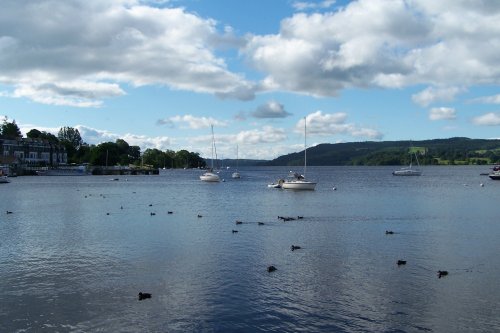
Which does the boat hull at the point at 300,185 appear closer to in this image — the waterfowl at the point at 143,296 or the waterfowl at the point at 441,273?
the waterfowl at the point at 441,273

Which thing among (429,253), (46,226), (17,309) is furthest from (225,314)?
(46,226)

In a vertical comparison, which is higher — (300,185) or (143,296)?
(300,185)

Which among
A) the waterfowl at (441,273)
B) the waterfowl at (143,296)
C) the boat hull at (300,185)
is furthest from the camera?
the boat hull at (300,185)

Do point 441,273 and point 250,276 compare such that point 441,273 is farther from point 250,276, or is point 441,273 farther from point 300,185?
point 300,185

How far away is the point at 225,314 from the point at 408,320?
8183mm

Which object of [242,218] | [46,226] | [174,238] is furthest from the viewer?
[242,218]

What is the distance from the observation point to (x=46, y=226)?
5331cm

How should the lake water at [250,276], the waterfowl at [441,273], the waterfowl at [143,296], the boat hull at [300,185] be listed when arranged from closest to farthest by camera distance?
Answer: the lake water at [250,276] → the waterfowl at [143,296] → the waterfowl at [441,273] → the boat hull at [300,185]

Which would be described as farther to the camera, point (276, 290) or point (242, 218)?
point (242, 218)

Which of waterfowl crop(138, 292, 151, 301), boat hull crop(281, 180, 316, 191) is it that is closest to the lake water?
waterfowl crop(138, 292, 151, 301)

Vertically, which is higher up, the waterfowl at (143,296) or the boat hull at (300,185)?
the boat hull at (300,185)

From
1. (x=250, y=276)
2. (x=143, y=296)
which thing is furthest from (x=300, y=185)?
(x=143, y=296)

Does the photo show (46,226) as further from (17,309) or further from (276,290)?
(276,290)

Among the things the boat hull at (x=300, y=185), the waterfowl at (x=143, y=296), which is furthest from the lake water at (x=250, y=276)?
the boat hull at (x=300, y=185)
